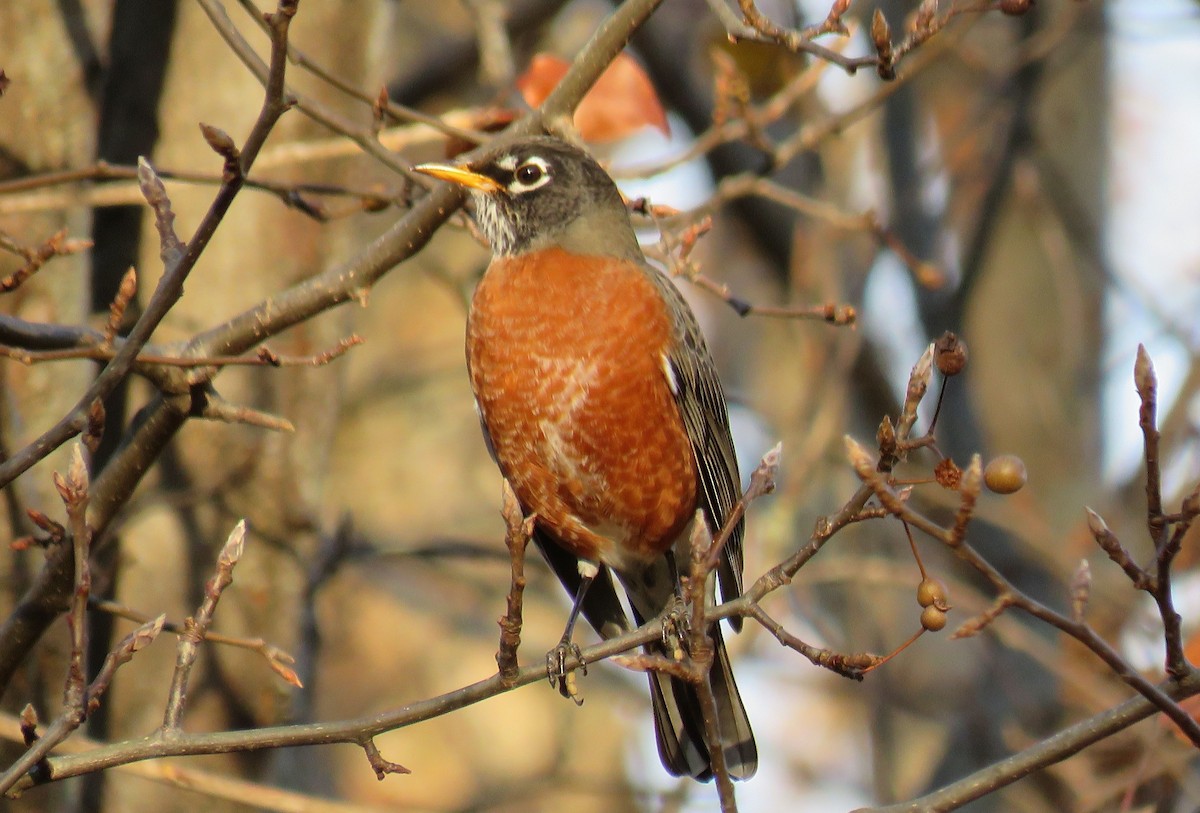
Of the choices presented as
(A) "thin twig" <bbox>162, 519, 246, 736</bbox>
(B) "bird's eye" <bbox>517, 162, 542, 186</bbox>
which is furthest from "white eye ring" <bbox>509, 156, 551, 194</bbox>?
(A) "thin twig" <bbox>162, 519, 246, 736</bbox>

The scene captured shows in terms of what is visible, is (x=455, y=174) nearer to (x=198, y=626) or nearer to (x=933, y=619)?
(x=198, y=626)

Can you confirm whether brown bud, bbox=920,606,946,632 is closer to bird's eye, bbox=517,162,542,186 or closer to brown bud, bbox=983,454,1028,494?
brown bud, bbox=983,454,1028,494

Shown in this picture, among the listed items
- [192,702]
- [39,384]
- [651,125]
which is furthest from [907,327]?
[39,384]

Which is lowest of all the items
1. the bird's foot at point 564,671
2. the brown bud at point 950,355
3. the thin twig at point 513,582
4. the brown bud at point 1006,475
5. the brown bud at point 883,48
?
the brown bud at point 1006,475

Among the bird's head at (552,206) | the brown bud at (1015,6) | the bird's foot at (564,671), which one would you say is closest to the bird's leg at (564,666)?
the bird's foot at (564,671)

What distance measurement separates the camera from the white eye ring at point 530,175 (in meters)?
4.28

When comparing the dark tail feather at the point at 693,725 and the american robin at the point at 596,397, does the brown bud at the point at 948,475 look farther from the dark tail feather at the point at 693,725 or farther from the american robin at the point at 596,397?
the dark tail feather at the point at 693,725

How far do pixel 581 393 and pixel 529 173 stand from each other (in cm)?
86

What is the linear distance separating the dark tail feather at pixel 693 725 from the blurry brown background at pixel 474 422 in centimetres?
104

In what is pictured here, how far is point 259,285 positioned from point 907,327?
391 centimetres

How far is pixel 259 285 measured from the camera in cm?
448

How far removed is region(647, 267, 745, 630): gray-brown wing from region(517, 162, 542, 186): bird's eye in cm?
49

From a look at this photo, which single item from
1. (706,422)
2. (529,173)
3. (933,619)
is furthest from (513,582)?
(529,173)

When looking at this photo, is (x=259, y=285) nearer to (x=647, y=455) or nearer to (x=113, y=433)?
(x=113, y=433)
